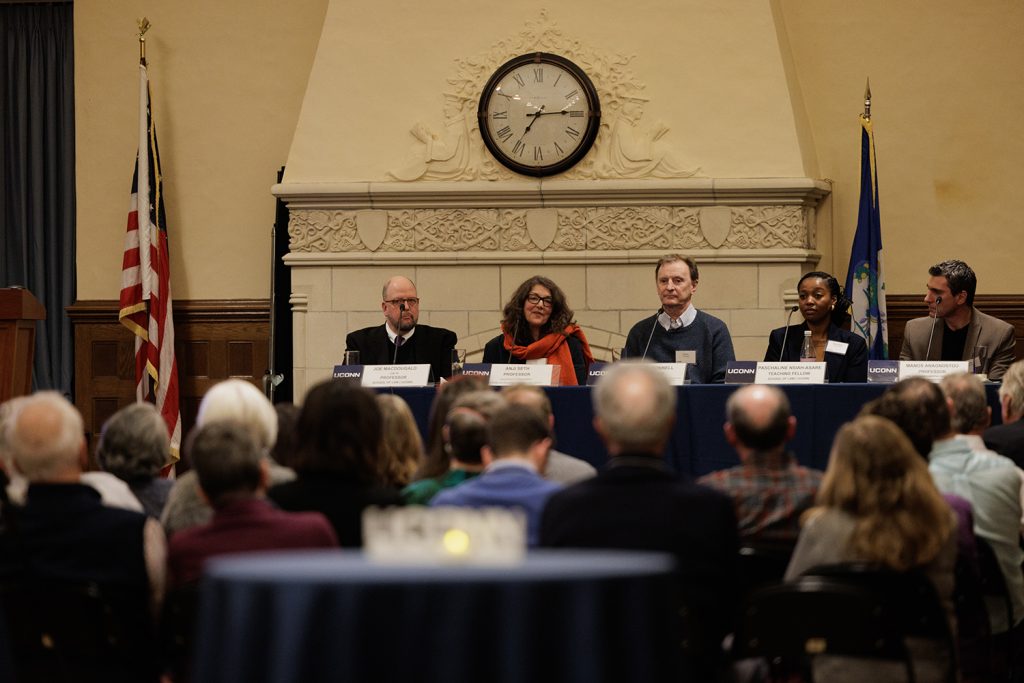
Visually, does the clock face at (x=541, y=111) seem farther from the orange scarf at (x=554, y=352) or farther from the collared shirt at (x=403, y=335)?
the orange scarf at (x=554, y=352)

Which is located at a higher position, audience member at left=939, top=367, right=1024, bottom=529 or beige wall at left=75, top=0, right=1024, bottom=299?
beige wall at left=75, top=0, right=1024, bottom=299

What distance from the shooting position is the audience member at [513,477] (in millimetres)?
3148

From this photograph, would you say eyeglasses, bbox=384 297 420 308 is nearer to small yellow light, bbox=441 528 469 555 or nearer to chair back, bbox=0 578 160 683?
chair back, bbox=0 578 160 683

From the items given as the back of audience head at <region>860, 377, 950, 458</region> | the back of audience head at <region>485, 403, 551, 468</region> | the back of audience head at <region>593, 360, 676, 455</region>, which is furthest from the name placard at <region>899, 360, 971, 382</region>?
the back of audience head at <region>593, 360, 676, 455</region>

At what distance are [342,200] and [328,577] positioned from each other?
6.93 meters

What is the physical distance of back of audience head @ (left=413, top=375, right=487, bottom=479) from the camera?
377 centimetres

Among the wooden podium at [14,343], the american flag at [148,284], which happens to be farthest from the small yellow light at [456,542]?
the american flag at [148,284]

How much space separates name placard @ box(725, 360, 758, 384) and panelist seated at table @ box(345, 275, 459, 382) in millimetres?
1472

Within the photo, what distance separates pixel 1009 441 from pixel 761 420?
Result: 1463 mm

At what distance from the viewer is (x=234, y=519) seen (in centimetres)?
289

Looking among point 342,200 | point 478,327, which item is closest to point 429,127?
point 342,200

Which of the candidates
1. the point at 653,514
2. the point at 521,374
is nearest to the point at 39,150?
the point at 521,374

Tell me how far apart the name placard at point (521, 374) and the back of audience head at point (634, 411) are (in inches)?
109

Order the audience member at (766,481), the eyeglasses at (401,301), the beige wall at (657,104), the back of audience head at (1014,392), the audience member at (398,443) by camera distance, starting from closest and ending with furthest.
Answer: the audience member at (766,481), the audience member at (398,443), the back of audience head at (1014,392), the eyeglasses at (401,301), the beige wall at (657,104)
